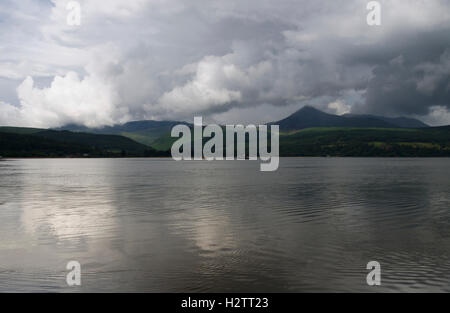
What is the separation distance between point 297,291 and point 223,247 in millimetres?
8603

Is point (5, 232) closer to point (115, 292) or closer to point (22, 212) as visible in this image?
point (22, 212)

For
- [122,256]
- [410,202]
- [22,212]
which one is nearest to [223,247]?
[122,256]

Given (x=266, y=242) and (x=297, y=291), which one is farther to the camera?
(x=266, y=242)

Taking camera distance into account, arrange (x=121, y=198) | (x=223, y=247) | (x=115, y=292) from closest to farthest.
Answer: (x=115, y=292)
(x=223, y=247)
(x=121, y=198)

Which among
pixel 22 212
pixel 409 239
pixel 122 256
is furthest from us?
pixel 22 212

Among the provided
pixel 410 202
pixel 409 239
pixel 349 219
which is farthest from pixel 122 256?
pixel 410 202

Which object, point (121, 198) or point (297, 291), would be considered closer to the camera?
point (297, 291)

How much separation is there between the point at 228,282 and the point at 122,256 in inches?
300

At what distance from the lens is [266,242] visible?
1021 inches
